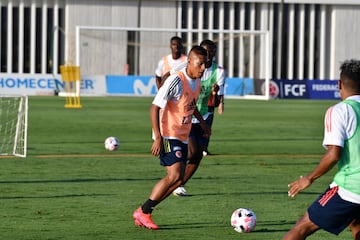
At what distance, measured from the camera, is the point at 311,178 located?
25.1 feet

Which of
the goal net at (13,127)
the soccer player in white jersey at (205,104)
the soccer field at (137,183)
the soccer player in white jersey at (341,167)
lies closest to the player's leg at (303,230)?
the soccer player in white jersey at (341,167)

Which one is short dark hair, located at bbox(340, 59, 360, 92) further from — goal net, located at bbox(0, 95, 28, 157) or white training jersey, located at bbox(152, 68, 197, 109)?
goal net, located at bbox(0, 95, 28, 157)

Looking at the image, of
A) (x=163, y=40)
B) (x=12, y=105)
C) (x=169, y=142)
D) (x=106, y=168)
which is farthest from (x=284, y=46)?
(x=169, y=142)

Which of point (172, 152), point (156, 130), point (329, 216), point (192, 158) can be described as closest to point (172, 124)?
point (172, 152)

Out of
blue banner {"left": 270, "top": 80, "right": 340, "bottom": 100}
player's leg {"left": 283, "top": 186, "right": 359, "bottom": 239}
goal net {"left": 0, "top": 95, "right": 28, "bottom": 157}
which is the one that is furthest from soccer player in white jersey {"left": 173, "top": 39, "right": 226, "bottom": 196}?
blue banner {"left": 270, "top": 80, "right": 340, "bottom": 100}

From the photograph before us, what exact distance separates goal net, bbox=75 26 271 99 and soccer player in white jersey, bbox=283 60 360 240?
4056 cm

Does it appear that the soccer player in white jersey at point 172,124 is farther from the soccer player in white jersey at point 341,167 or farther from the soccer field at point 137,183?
the soccer player in white jersey at point 341,167

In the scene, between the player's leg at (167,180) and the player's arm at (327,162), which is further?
the player's leg at (167,180)

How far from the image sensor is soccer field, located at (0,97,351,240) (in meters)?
10.9

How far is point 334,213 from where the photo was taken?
7.73m

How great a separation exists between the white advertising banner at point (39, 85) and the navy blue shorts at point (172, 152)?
3617 centimetres

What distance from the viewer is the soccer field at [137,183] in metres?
10.9

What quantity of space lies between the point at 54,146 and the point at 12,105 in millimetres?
12198

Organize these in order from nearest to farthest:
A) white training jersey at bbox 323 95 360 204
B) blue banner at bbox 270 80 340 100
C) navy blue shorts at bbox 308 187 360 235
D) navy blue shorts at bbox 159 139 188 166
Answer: white training jersey at bbox 323 95 360 204 → navy blue shorts at bbox 308 187 360 235 → navy blue shorts at bbox 159 139 188 166 → blue banner at bbox 270 80 340 100
